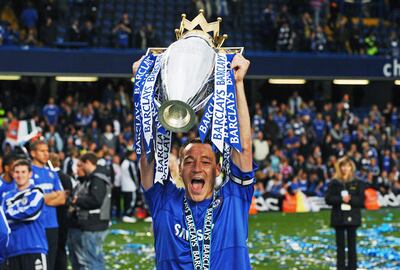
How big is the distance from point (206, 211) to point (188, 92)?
A: 0.69 meters

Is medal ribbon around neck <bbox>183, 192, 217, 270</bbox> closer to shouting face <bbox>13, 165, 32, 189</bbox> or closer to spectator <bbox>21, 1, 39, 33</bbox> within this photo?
shouting face <bbox>13, 165, 32, 189</bbox>

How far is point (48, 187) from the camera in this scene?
1105cm

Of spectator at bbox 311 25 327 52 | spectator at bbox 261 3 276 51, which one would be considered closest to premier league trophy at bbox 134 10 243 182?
spectator at bbox 311 25 327 52

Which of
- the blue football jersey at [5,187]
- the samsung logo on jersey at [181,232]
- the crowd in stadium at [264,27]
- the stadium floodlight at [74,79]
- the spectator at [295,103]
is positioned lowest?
the samsung logo on jersey at [181,232]

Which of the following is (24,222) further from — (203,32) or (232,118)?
(232,118)

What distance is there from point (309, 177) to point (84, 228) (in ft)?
53.0

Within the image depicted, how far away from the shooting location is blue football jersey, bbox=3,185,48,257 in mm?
9617

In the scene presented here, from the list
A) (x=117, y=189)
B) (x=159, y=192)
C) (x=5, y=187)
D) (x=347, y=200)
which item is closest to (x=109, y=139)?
(x=117, y=189)

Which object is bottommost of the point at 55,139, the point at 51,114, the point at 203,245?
the point at 203,245

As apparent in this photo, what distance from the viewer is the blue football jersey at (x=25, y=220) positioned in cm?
962

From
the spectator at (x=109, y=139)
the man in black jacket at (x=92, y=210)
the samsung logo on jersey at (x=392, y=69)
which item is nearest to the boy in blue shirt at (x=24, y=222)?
the man in black jacket at (x=92, y=210)

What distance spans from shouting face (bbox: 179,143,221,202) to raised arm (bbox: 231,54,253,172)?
0.16m

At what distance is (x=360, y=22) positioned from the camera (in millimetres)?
34969

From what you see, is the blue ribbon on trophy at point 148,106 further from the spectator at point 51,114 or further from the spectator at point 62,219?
the spectator at point 51,114
